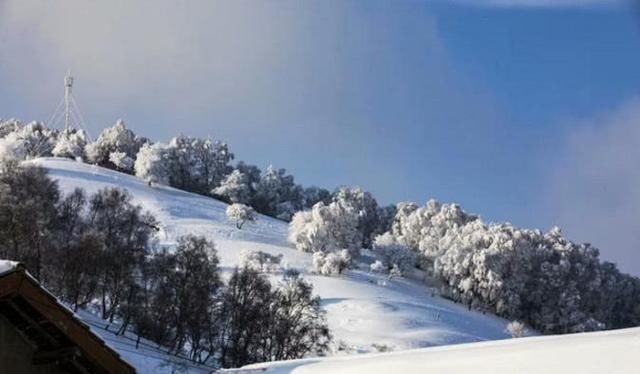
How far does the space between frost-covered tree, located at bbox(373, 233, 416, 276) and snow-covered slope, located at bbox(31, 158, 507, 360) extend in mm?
2576

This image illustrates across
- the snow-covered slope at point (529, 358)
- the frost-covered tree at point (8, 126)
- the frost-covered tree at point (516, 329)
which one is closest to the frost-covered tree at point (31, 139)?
the frost-covered tree at point (8, 126)

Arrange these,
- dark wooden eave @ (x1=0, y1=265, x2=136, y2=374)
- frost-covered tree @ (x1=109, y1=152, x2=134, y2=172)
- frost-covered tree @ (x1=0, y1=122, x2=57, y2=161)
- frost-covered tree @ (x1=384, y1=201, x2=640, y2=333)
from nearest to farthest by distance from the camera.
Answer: dark wooden eave @ (x1=0, y1=265, x2=136, y2=374)
frost-covered tree @ (x1=384, y1=201, x2=640, y2=333)
frost-covered tree @ (x1=0, y1=122, x2=57, y2=161)
frost-covered tree @ (x1=109, y1=152, x2=134, y2=172)

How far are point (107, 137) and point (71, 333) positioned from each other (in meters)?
112

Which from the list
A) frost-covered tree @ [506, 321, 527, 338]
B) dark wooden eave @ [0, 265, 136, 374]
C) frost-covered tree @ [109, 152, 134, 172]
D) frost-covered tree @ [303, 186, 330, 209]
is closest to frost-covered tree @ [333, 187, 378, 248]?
frost-covered tree @ [303, 186, 330, 209]

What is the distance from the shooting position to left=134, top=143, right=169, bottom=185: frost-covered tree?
99.6 metres

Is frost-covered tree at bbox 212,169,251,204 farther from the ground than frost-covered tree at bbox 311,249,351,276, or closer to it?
farther from the ground

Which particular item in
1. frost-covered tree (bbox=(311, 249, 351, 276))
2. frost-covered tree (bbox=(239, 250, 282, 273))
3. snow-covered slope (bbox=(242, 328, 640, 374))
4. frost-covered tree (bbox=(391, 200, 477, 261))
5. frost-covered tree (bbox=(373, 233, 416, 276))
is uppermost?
frost-covered tree (bbox=(391, 200, 477, 261))

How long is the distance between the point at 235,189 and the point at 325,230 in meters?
23.0

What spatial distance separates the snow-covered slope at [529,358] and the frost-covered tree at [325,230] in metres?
78.4

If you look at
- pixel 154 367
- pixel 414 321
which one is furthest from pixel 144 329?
pixel 414 321

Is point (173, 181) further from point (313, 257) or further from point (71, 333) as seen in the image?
point (71, 333)

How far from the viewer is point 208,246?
2349 inches

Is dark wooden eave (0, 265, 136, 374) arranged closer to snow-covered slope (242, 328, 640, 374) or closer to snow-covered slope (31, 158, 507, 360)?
snow-covered slope (242, 328, 640, 374)

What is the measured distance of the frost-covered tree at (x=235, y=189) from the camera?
349 feet
